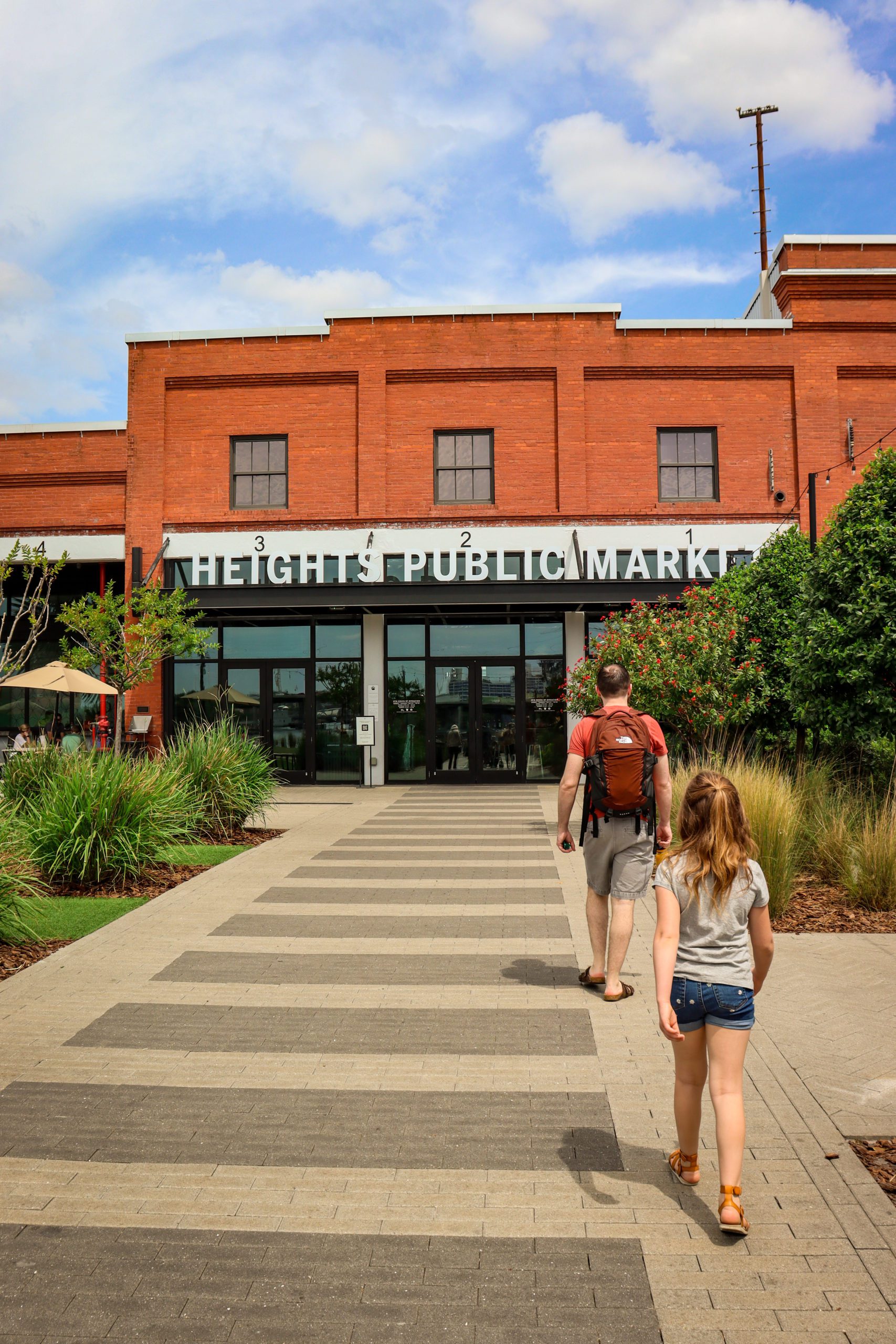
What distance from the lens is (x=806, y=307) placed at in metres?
22.3

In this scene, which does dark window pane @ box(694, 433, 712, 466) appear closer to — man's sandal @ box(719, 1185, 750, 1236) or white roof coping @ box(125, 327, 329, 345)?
white roof coping @ box(125, 327, 329, 345)

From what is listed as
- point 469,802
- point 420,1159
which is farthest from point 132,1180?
point 469,802

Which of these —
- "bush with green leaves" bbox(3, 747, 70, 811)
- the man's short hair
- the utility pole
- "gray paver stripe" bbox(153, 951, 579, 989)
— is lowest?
"gray paver stripe" bbox(153, 951, 579, 989)

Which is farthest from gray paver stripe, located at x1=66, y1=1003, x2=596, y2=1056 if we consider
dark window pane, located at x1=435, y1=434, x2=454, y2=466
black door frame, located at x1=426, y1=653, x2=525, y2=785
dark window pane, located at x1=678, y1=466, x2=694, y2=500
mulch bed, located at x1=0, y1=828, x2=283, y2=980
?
dark window pane, located at x1=678, y1=466, x2=694, y2=500

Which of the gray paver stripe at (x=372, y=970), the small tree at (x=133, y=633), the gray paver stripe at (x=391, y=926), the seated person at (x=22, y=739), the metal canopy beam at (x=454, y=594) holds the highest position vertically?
the metal canopy beam at (x=454, y=594)

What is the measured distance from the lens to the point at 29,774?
1149 cm

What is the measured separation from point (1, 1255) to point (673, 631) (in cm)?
1144

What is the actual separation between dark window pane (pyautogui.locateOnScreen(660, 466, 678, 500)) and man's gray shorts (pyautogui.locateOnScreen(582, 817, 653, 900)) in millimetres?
17210

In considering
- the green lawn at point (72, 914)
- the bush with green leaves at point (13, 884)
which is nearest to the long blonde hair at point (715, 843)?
the bush with green leaves at point (13, 884)

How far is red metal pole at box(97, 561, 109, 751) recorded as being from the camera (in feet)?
68.3

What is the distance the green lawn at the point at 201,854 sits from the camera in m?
10.8

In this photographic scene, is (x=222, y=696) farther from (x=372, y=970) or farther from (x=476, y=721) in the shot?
(x=372, y=970)

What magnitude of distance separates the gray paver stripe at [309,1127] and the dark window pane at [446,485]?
18650 millimetres

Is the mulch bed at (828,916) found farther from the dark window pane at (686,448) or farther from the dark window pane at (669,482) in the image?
the dark window pane at (686,448)
